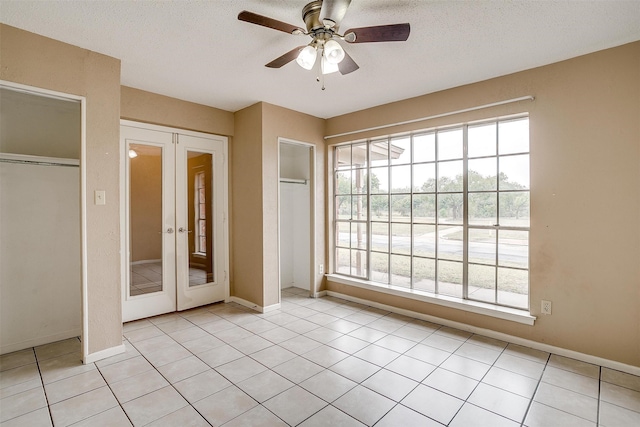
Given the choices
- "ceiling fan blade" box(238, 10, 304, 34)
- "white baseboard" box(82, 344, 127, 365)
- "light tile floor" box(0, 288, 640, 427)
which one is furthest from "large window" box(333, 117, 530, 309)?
"white baseboard" box(82, 344, 127, 365)

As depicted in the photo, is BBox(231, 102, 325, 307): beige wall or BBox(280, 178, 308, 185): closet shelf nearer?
BBox(231, 102, 325, 307): beige wall

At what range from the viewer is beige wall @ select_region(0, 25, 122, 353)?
2574 millimetres

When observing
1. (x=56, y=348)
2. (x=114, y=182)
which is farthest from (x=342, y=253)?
(x=56, y=348)

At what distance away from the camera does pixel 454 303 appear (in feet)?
11.4

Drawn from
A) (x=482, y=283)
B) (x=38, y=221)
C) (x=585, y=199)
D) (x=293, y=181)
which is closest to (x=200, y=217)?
(x=293, y=181)

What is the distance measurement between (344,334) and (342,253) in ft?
5.26

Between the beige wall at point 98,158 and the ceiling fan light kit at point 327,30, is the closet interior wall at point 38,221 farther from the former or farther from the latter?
the ceiling fan light kit at point 327,30

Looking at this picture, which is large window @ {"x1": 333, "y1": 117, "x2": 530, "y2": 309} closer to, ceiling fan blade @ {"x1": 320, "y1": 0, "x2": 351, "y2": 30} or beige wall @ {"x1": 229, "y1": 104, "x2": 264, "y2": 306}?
beige wall @ {"x1": 229, "y1": 104, "x2": 264, "y2": 306}

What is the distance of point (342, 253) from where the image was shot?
15.7 feet

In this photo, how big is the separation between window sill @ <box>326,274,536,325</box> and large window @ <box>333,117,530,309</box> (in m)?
0.10

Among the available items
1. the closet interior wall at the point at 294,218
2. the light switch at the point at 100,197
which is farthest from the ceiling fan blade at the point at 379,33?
the closet interior wall at the point at 294,218

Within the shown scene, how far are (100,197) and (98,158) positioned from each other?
344mm

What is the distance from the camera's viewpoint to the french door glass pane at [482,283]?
334 centimetres

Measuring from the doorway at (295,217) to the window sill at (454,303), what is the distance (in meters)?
0.86
